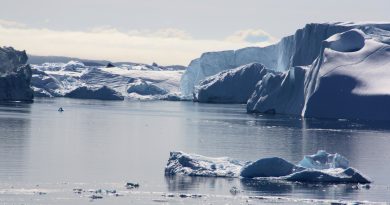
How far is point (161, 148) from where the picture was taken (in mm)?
40406

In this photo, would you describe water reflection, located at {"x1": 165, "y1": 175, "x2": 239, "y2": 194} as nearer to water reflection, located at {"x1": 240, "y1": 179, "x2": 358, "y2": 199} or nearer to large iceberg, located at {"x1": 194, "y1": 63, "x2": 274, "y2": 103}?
water reflection, located at {"x1": 240, "y1": 179, "x2": 358, "y2": 199}

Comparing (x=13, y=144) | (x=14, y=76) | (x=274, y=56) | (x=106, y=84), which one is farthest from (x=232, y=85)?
(x=13, y=144)

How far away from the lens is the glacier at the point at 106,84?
11700cm

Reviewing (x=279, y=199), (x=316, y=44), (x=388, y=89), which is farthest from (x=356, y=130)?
(x=279, y=199)

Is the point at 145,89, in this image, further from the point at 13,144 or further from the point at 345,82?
the point at 13,144

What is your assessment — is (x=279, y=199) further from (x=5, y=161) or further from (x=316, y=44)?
(x=316, y=44)

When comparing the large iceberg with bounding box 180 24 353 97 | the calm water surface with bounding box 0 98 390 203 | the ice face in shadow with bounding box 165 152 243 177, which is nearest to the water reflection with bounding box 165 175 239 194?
the calm water surface with bounding box 0 98 390 203

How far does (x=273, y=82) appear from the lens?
7288 cm

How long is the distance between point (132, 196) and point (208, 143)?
19776 mm

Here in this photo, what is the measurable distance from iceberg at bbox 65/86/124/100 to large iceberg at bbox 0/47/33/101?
2289cm

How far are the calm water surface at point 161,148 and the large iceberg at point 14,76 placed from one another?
17.8 metres

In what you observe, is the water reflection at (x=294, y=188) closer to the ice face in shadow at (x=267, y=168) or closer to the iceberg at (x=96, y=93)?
the ice face in shadow at (x=267, y=168)

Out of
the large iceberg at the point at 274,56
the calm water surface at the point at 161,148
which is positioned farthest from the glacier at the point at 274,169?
the large iceberg at the point at 274,56

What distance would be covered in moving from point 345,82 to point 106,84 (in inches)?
2744
